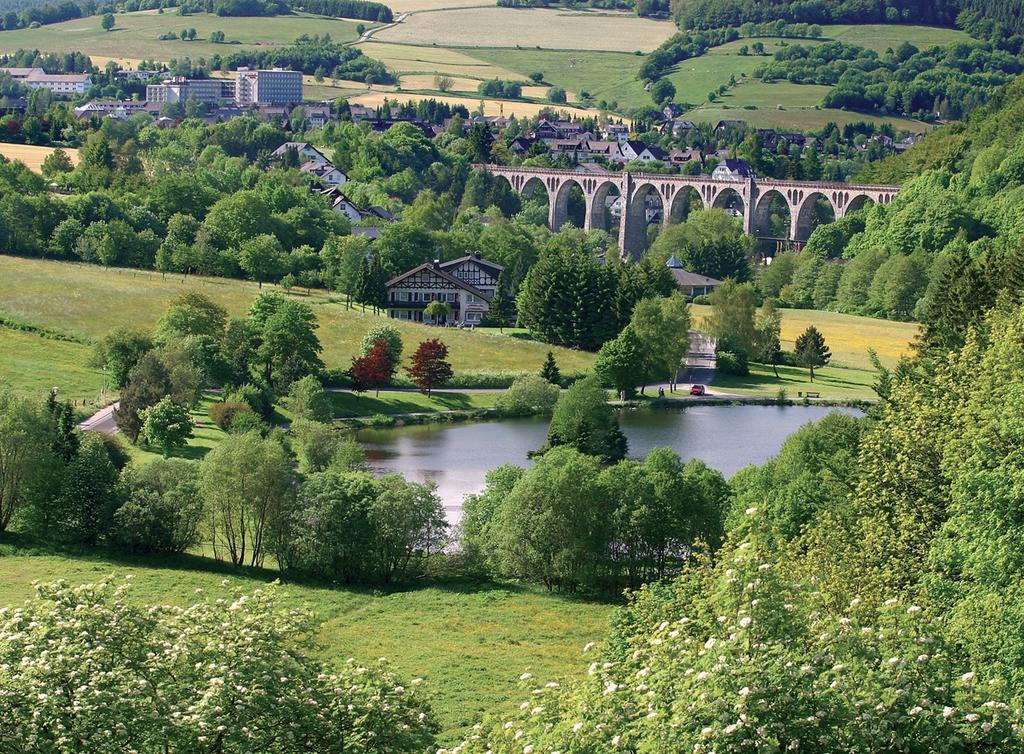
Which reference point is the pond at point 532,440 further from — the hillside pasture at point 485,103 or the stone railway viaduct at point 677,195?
the hillside pasture at point 485,103

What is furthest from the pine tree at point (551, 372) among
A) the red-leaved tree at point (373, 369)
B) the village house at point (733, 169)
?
the village house at point (733, 169)

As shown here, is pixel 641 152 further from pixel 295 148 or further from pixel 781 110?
pixel 295 148

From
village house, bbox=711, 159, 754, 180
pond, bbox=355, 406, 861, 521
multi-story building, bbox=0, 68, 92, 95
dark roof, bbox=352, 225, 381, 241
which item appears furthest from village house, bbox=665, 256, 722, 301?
multi-story building, bbox=0, 68, 92, 95

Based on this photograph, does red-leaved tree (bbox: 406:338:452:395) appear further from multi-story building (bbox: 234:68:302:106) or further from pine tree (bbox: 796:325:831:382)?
multi-story building (bbox: 234:68:302:106)

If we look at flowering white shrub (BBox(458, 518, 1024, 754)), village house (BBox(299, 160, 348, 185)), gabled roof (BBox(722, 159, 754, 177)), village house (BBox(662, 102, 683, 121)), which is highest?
village house (BBox(662, 102, 683, 121))

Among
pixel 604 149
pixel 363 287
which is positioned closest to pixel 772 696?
pixel 363 287

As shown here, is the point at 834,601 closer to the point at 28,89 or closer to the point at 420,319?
the point at 420,319
